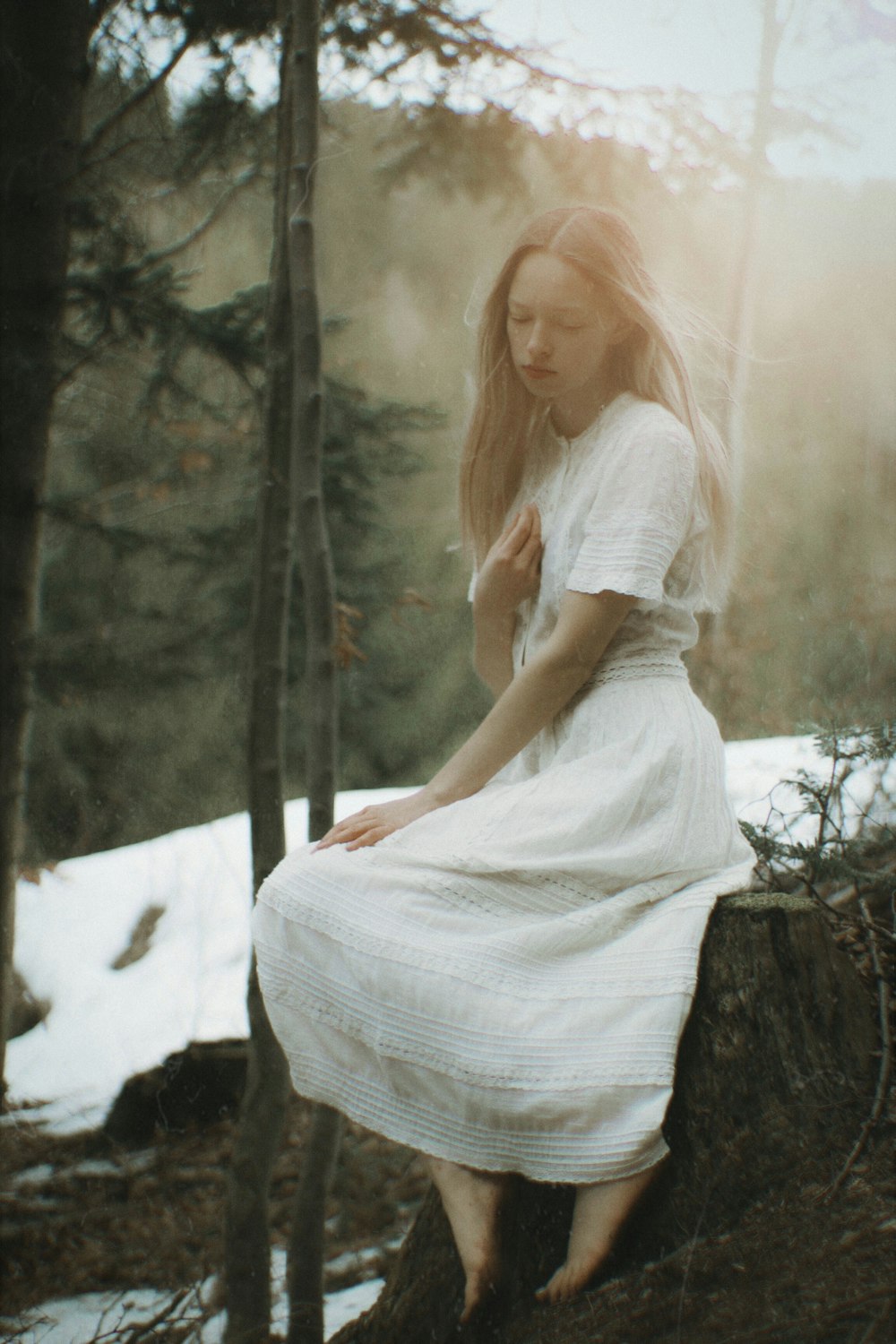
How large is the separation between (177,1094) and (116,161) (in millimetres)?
2698

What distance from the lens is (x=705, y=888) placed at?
1.44 m

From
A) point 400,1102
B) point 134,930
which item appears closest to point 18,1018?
point 134,930

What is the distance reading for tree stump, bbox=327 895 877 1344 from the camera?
4.21 feet

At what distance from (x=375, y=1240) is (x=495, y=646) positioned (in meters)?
1.98

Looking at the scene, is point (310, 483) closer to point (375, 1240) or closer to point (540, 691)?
point (540, 691)

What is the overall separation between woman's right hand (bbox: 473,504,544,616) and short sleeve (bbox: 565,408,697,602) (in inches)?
4.8

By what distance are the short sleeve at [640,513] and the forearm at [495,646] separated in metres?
0.21

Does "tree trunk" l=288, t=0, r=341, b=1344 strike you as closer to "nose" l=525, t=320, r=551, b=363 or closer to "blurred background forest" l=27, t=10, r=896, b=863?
"blurred background forest" l=27, t=10, r=896, b=863

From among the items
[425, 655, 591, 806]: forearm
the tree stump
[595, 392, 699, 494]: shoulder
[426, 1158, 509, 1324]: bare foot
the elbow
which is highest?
[595, 392, 699, 494]: shoulder

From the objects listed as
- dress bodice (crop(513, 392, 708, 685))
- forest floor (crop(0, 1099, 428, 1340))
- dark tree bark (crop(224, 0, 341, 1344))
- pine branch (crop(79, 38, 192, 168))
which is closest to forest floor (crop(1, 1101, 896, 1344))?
forest floor (crop(0, 1099, 428, 1340))

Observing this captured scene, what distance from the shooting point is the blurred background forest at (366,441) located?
110 inches

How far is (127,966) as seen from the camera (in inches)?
130

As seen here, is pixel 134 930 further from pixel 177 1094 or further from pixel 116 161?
pixel 116 161

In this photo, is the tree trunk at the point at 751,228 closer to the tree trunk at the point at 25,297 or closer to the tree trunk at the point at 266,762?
the tree trunk at the point at 266,762
